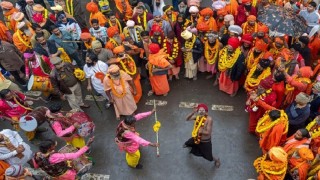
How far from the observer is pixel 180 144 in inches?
297

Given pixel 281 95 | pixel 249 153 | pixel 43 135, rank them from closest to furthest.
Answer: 1. pixel 281 95
2. pixel 249 153
3. pixel 43 135

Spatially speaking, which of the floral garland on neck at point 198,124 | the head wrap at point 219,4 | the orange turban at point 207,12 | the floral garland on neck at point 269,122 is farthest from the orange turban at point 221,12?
the floral garland on neck at point 198,124

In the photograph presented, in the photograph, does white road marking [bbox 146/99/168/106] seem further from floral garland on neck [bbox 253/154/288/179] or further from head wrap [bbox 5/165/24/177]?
head wrap [bbox 5/165/24/177]

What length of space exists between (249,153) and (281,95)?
1494 mm

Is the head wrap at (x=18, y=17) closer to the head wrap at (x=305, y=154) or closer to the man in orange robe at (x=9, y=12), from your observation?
the man in orange robe at (x=9, y=12)

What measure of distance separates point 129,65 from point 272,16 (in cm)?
349

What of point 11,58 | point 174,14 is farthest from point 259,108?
point 11,58

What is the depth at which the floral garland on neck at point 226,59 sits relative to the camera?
7.81 metres

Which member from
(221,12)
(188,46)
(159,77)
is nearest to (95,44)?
(159,77)

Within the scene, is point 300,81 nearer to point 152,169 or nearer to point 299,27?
point 299,27

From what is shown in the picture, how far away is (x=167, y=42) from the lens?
8.33 metres

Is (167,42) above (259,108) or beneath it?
above

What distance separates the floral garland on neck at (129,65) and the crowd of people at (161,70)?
0.08ft

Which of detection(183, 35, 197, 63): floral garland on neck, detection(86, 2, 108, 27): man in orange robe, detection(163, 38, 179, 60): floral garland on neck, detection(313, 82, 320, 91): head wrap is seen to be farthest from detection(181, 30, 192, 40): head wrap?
detection(313, 82, 320, 91): head wrap
